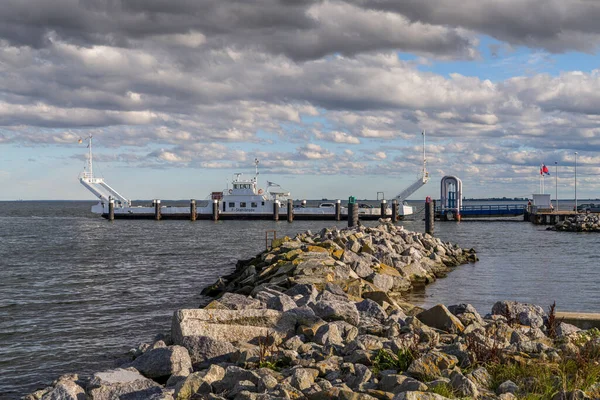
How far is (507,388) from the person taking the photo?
6141mm

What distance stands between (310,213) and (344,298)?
54.9 metres

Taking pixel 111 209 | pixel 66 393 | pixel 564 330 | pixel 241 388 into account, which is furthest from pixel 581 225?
pixel 111 209

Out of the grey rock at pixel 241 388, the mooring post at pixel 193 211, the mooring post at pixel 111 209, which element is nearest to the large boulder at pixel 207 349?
the grey rock at pixel 241 388

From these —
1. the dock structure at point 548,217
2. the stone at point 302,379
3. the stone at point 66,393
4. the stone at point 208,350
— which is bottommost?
the stone at point 66,393

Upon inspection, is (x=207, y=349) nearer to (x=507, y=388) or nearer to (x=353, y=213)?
(x=507, y=388)

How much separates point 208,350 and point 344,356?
6.12ft

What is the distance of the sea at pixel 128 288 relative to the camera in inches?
470

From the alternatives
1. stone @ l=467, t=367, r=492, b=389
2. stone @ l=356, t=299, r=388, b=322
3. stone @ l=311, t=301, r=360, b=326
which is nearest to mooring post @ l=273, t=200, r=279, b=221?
stone @ l=356, t=299, r=388, b=322

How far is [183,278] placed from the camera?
2283 centimetres

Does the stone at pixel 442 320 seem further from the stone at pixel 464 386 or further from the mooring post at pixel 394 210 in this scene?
the mooring post at pixel 394 210

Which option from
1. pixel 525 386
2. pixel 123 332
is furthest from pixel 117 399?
pixel 123 332

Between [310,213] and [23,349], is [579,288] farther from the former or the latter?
Answer: [310,213]

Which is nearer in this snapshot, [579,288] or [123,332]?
[123,332]

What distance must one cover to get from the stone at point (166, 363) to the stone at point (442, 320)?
12.8 feet
